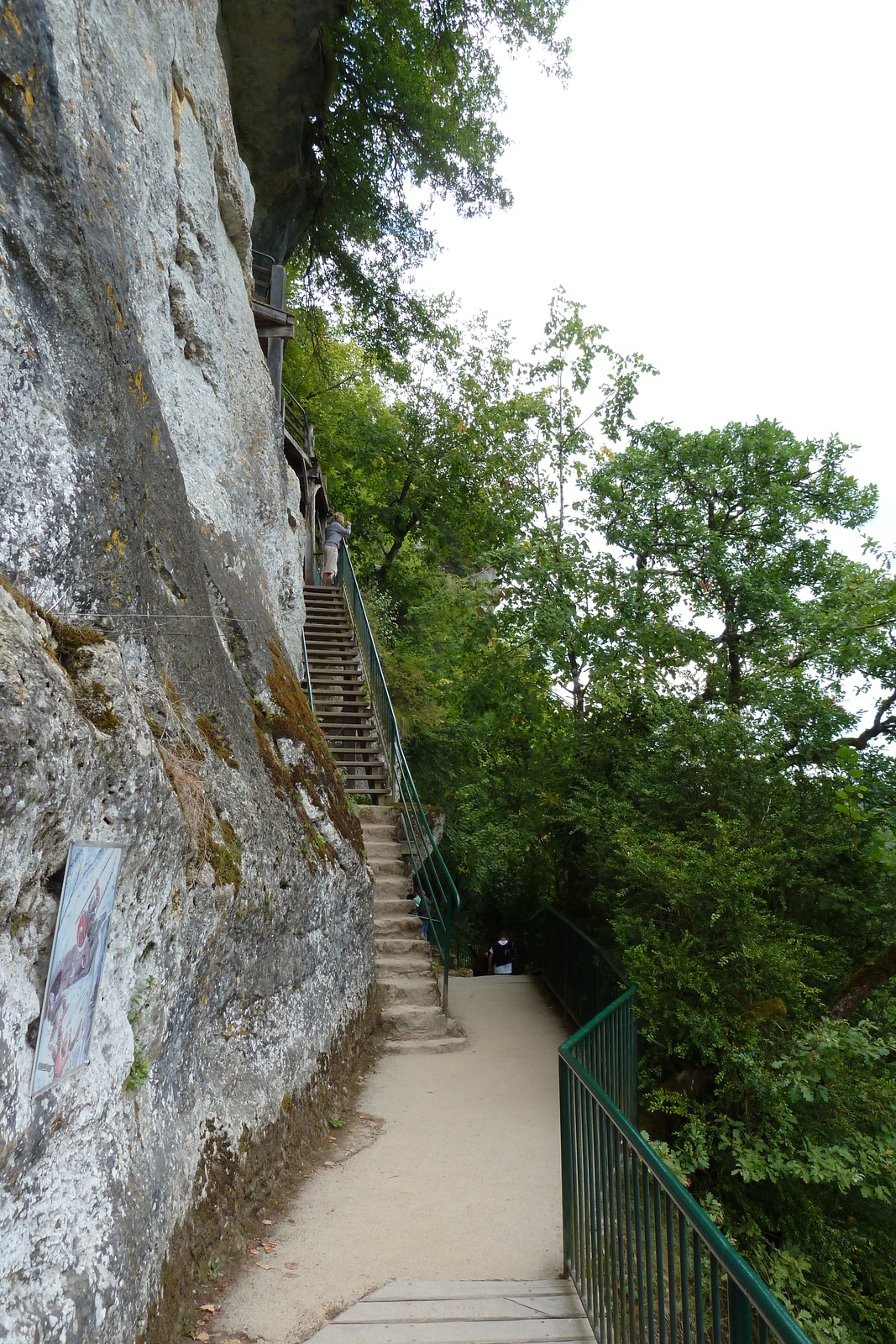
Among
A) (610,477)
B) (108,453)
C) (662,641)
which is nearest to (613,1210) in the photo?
(108,453)

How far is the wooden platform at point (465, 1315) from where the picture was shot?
3428mm

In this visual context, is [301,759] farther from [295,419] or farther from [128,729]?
[295,419]

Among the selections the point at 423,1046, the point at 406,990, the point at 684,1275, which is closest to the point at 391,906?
the point at 406,990

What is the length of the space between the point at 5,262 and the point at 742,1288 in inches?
177

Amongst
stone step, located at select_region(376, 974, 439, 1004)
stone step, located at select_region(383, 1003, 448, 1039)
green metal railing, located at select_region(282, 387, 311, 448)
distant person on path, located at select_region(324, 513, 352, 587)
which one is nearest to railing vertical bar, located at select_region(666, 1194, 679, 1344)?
stone step, located at select_region(383, 1003, 448, 1039)

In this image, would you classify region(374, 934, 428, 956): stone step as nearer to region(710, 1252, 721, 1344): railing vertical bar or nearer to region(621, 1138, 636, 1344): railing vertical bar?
region(621, 1138, 636, 1344): railing vertical bar

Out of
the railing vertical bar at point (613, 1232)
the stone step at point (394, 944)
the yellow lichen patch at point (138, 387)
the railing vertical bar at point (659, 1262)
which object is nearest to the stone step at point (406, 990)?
the stone step at point (394, 944)

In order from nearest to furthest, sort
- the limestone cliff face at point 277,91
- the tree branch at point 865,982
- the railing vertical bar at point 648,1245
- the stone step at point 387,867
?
the railing vertical bar at point 648,1245 < the tree branch at point 865,982 < the stone step at point 387,867 < the limestone cliff face at point 277,91

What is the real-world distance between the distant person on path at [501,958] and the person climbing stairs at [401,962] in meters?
3.99

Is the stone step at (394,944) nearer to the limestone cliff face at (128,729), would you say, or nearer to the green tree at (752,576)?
the limestone cliff face at (128,729)

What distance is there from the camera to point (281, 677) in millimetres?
7359

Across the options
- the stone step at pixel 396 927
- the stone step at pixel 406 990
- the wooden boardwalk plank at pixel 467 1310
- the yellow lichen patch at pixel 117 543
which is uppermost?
the yellow lichen patch at pixel 117 543

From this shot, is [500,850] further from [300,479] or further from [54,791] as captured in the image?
[300,479]

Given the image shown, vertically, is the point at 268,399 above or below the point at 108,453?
above
